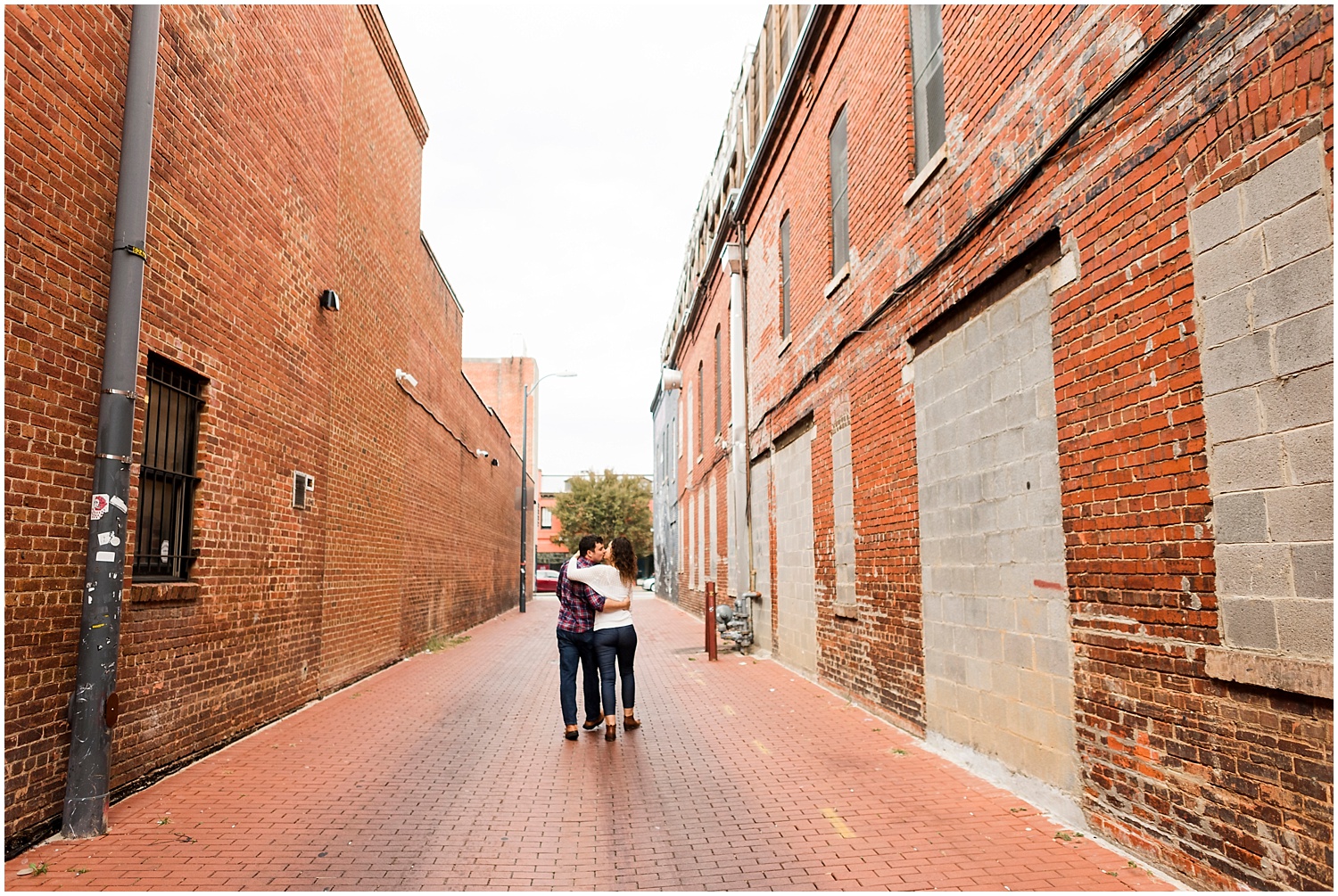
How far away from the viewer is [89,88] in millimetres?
5414

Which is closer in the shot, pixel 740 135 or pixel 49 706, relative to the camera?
pixel 49 706

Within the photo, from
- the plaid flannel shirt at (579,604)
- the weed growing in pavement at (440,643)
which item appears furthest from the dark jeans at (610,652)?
the weed growing in pavement at (440,643)

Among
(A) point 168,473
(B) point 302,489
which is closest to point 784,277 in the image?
(B) point 302,489

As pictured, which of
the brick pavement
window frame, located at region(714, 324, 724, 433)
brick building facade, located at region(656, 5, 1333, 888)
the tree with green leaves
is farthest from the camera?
the tree with green leaves

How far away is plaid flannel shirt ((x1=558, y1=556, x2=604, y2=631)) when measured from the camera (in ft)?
26.0

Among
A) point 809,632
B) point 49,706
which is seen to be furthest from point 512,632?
point 49,706

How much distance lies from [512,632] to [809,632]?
961cm

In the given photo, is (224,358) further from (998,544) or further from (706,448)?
(706,448)

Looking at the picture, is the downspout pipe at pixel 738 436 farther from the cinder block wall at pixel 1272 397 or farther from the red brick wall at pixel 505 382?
the red brick wall at pixel 505 382

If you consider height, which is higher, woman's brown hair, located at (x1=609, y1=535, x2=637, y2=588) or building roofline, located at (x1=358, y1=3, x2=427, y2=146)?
building roofline, located at (x1=358, y1=3, x2=427, y2=146)

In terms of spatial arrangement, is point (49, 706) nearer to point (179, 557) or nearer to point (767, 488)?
point (179, 557)

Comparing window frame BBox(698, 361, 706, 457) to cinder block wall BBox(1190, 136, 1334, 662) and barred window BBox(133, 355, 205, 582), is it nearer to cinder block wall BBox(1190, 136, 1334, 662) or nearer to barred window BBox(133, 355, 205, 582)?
barred window BBox(133, 355, 205, 582)

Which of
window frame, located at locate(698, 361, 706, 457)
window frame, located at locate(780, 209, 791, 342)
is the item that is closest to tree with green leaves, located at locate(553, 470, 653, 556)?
window frame, located at locate(698, 361, 706, 457)

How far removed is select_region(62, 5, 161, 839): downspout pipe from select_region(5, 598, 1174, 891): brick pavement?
36 cm
